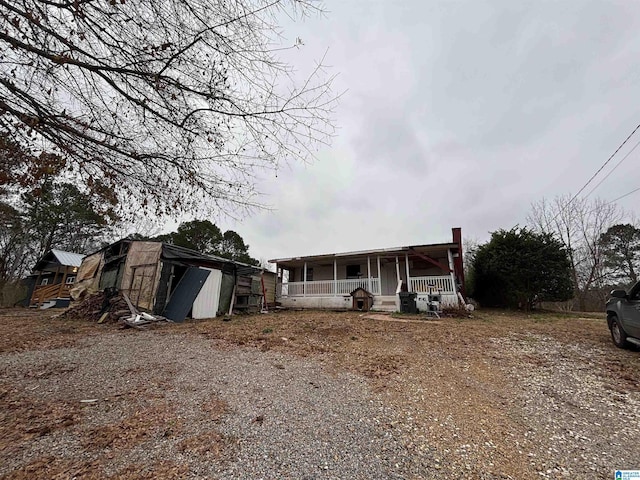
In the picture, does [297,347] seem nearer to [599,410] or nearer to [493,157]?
[599,410]

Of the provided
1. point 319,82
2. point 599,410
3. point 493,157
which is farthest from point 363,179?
point 599,410

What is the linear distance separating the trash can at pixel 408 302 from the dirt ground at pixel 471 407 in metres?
5.25

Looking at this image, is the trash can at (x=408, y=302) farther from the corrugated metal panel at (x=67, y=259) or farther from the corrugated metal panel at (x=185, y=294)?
the corrugated metal panel at (x=67, y=259)

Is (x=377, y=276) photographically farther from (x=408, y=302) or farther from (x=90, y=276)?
(x=90, y=276)

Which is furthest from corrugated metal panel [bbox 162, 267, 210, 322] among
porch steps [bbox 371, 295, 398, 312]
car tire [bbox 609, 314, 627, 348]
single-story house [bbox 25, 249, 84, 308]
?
single-story house [bbox 25, 249, 84, 308]

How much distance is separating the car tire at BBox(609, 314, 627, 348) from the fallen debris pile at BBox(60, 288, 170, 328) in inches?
429

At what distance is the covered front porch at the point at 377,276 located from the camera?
37.3ft

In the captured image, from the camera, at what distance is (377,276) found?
46.9ft

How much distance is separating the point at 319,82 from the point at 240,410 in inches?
130

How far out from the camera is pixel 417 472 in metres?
1.59

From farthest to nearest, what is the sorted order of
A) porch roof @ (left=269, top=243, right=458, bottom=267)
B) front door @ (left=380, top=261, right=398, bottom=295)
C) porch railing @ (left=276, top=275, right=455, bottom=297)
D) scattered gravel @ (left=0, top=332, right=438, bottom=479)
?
front door @ (left=380, top=261, right=398, bottom=295) → porch roof @ (left=269, top=243, right=458, bottom=267) → porch railing @ (left=276, top=275, right=455, bottom=297) → scattered gravel @ (left=0, top=332, right=438, bottom=479)

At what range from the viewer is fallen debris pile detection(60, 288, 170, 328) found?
297 inches

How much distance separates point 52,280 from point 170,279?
692 inches

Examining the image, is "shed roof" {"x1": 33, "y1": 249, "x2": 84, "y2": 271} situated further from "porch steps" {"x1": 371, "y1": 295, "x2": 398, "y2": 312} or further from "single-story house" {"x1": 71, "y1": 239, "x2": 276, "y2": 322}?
"porch steps" {"x1": 371, "y1": 295, "x2": 398, "y2": 312}
